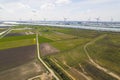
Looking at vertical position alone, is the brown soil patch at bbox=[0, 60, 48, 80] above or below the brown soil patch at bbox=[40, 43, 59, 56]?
below

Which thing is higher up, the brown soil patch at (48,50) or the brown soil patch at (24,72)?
the brown soil patch at (48,50)

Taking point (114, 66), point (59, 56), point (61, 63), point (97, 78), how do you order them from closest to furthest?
point (97, 78) < point (114, 66) < point (61, 63) < point (59, 56)

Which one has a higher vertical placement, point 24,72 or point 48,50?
point 48,50

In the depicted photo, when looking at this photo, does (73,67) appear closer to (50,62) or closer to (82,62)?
(82,62)

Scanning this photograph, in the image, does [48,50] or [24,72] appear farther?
[48,50]

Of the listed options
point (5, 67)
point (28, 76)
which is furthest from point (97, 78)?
point (5, 67)

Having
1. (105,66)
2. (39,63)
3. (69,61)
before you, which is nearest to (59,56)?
(69,61)

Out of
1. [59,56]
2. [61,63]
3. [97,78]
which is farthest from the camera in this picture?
[59,56]

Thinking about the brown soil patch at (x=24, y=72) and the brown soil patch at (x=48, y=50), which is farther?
the brown soil patch at (x=48, y=50)

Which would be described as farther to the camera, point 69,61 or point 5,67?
point 69,61

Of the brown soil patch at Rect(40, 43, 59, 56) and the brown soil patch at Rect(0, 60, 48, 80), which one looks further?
the brown soil patch at Rect(40, 43, 59, 56)
